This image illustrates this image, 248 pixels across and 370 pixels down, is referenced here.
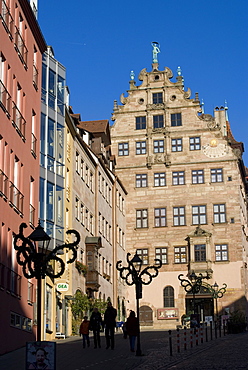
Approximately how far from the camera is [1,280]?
2256 cm

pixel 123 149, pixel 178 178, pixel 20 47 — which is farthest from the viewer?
pixel 123 149

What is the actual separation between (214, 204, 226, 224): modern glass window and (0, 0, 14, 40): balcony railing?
110 ft

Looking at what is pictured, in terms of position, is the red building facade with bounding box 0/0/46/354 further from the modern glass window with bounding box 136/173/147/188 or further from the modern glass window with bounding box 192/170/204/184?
the modern glass window with bounding box 192/170/204/184

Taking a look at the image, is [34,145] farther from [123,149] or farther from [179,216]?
[123,149]

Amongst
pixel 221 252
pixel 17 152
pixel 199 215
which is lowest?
pixel 221 252

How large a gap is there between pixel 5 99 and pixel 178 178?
34.3 meters

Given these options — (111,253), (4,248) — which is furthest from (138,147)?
(4,248)

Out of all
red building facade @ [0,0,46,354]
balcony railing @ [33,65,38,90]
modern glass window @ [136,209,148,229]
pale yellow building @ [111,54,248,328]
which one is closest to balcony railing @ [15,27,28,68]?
red building facade @ [0,0,46,354]

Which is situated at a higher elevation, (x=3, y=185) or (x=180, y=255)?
(x=180, y=255)

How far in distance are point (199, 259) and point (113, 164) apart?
1048 cm

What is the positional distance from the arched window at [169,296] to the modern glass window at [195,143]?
11771 mm

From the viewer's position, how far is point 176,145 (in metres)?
57.6

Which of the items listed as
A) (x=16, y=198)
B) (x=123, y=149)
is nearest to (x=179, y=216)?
(x=123, y=149)

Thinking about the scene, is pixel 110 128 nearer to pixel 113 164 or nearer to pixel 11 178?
pixel 113 164
